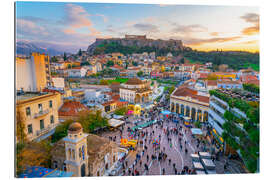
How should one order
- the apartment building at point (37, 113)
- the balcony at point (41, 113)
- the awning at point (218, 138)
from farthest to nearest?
the awning at point (218, 138), the balcony at point (41, 113), the apartment building at point (37, 113)

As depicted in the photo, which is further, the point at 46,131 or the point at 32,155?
the point at 46,131

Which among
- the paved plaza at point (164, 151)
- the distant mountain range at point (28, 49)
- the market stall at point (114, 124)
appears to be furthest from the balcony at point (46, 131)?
the market stall at point (114, 124)

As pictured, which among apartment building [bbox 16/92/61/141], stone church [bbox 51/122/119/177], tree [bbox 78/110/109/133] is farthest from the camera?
tree [bbox 78/110/109/133]

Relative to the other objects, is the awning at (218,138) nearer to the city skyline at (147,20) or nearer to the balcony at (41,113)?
the city skyline at (147,20)

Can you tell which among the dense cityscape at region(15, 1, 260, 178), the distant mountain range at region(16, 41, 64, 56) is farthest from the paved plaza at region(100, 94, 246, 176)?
the distant mountain range at region(16, 41, 64, 56)

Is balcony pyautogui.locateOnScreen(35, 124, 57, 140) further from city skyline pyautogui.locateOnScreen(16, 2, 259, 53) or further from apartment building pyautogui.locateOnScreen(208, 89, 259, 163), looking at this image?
apartment building pyautogui.locateOnScreen(208, 89, 259, 163)

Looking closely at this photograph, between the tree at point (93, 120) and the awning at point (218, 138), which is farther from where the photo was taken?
the tree at point (93, 120)

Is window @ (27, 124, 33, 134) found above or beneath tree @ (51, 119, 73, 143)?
above

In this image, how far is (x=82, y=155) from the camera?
18.4ft


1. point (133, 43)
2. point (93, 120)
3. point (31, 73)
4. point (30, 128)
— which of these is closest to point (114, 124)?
point (93, 120)

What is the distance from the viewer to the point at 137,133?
11.0 metres

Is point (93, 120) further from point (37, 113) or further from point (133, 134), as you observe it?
point (37, 113)

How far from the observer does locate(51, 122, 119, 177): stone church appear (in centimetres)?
537

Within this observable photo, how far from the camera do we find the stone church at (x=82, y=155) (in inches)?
211
